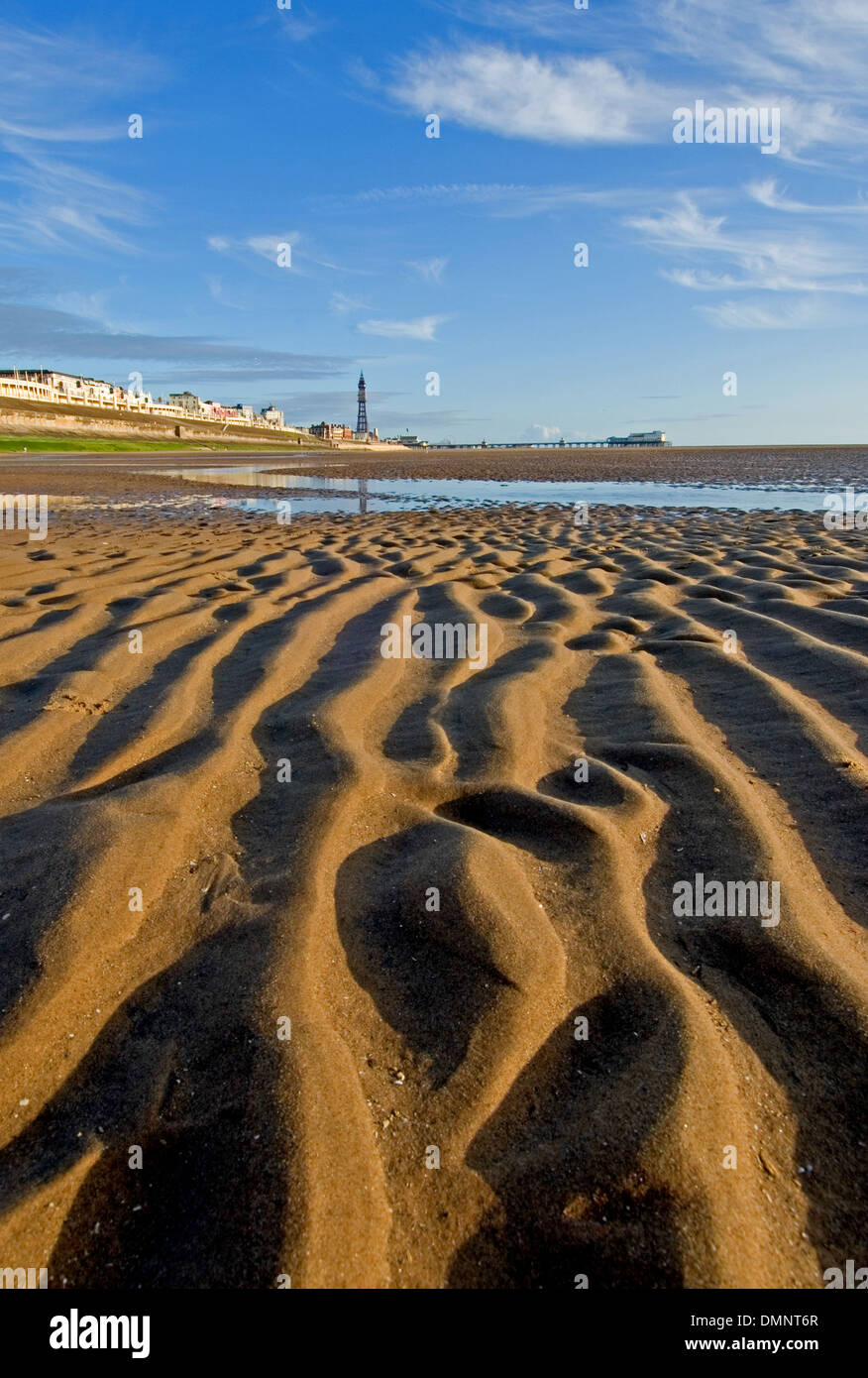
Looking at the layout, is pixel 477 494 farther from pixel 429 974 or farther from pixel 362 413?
pixel 362 413

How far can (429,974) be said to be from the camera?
182 cm

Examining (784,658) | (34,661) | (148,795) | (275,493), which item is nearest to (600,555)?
(784,658)

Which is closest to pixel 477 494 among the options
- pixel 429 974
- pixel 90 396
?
pixel 429 974

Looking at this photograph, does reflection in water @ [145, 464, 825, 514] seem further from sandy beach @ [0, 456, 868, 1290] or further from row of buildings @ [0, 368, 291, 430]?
row of buildings @ [0, 368, 291, 430]

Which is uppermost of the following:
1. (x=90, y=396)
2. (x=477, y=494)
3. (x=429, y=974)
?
(x=90, y=396)

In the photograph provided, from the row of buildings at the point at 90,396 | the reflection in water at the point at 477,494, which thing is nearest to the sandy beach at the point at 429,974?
the reflection in water at the point at 477,494

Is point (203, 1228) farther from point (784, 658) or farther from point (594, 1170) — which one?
point (784, 658)

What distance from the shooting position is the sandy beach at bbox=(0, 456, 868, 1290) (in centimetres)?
129

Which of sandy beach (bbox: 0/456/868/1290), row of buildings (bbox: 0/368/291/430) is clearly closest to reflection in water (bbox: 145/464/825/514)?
sandy beach (bbox: 0/456/868/1290)

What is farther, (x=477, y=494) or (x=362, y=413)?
(x=362, y=413)

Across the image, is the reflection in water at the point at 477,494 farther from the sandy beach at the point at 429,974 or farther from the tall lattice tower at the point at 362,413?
the tall lattice tower at the point at 362,413

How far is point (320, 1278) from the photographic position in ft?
3.91

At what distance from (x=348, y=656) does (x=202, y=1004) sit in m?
2.64
